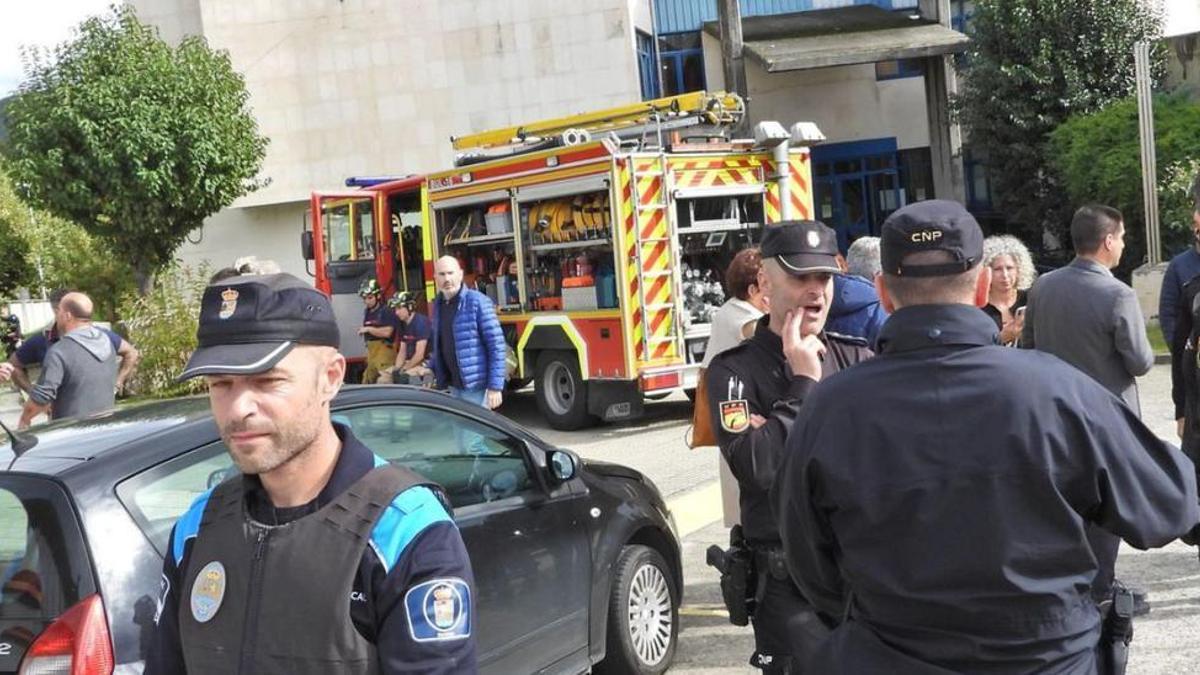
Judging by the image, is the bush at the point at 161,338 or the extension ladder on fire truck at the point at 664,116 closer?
the extension ladder on fire truck at the point at 664,116

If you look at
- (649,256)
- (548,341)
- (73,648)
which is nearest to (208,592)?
(73,648)

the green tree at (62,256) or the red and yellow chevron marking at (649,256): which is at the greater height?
the green tree at (62,256)

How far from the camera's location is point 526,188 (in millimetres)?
12508

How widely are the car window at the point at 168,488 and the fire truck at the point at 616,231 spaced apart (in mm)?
8161

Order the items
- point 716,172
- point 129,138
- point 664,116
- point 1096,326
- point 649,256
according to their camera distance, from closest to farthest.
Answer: point 1096,326, point 649,256, point 716,172, point 664,116, point 129,138

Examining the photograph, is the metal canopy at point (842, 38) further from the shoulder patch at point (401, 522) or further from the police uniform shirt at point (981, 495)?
the shoulder patch at point (401, 522)

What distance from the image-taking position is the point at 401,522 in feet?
6.40

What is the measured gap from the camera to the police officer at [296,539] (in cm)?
191

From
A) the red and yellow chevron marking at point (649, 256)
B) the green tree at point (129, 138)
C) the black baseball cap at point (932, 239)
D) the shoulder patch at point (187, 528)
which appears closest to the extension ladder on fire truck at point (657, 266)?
the red and yellow chevron marking at point (649, 256)

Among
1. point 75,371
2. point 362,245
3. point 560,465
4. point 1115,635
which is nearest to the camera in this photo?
point 1115,635

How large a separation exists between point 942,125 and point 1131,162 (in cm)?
629

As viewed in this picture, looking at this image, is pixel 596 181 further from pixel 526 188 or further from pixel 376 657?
pixel 376 657

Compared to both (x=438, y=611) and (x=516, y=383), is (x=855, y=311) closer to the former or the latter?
(x=438, y=611)

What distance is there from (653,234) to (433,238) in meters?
3.05
